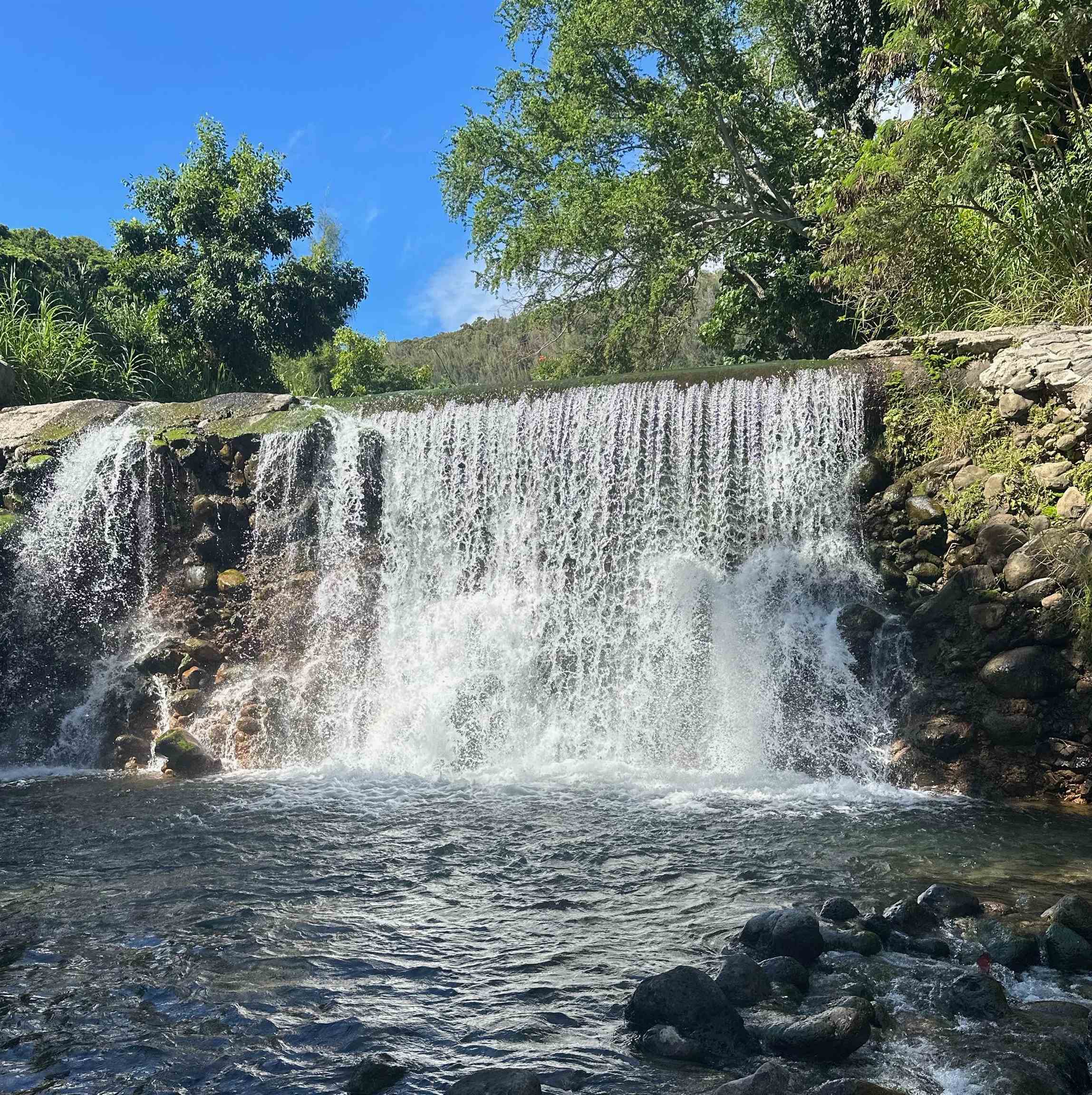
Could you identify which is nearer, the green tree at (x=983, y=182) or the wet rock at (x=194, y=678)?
the green tree at (x=983, y=182)

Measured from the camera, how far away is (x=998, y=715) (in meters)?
8.24

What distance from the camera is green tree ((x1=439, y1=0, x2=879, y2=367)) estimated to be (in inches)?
699

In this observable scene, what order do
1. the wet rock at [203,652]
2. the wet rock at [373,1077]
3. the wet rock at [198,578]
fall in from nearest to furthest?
the wet rock at [373,1077], the wet rock at [203,652], the wet rock at [198,578]

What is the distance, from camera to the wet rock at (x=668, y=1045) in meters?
3.86

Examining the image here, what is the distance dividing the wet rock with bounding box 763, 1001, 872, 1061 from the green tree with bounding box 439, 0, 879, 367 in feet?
49.1

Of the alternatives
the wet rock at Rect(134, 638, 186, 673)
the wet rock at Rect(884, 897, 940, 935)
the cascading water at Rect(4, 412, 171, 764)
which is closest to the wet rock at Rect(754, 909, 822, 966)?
the wet rock at Rect(884, 897, 940, 935)

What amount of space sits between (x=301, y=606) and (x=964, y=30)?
9234mm

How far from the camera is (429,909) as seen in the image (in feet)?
18.5

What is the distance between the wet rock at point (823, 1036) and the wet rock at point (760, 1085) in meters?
0.26

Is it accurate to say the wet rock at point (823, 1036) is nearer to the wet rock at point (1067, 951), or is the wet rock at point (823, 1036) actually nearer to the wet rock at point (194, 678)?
the wet rock at point (1067, 951)

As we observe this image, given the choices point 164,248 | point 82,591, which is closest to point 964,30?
point 82,591

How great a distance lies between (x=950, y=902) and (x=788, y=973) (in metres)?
1.39

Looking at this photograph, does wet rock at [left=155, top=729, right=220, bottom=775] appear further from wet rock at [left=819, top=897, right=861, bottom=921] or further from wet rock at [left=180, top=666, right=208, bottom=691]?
wet rock at [left=819, top=897, right=861, bottom=921]

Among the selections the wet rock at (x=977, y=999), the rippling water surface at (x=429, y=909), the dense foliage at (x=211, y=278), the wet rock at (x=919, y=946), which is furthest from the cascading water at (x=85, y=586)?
the wet rock at (x=977, y=999)
